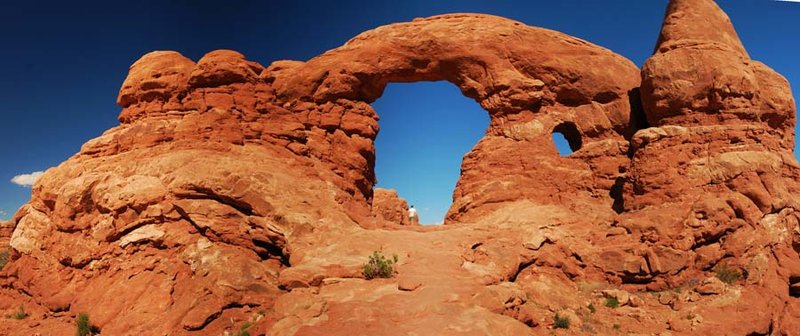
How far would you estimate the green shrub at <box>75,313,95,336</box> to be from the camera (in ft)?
34.5

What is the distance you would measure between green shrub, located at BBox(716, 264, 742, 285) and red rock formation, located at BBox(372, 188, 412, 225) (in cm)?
2006

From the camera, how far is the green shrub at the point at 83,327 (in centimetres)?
1052

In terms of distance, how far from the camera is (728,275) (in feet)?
40.3

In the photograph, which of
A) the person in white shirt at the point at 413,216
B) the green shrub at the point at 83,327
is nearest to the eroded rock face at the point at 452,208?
the green shrub at the point at 83,327

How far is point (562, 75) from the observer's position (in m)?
18.5

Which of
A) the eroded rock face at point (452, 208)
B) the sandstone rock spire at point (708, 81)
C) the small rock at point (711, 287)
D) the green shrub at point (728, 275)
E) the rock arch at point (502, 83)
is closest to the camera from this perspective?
the eroded rock face at point (452, 208)

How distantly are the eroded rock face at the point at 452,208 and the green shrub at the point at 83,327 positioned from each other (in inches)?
11.4

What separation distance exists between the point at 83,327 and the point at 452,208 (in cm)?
1253

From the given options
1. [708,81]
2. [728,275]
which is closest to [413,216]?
[708,81]

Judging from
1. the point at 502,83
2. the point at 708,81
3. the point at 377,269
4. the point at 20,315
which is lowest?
the point at 20,315

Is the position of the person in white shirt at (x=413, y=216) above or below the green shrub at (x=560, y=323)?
above

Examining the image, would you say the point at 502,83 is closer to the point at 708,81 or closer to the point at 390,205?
the point at 708,81

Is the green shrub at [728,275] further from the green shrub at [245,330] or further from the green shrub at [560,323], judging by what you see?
the green shrub at [245,330]

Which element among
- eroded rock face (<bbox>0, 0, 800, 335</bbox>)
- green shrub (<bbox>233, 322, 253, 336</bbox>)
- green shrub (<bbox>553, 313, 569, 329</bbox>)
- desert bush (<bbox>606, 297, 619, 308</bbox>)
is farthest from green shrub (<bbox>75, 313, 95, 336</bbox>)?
desert bush (<bbox>606, 297, 619, 308</bbox>)
